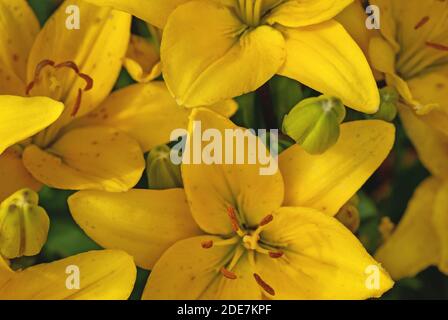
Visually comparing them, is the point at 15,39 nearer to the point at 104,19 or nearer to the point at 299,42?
the point at 104,19

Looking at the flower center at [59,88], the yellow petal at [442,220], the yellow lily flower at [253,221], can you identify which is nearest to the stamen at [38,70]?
the flower center at [59,88]

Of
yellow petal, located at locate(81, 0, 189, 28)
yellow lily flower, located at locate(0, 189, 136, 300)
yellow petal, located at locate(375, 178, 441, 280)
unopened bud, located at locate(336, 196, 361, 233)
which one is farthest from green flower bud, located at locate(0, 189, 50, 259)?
yellow petal, located at locate(375, 178, 441, 280)

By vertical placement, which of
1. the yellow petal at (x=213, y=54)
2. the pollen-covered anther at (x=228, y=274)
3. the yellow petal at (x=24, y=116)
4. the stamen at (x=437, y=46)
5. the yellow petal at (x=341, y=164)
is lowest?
the pollen-covered anther at (x=228, y=274)

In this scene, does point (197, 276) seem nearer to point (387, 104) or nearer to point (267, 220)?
point (267, 220)

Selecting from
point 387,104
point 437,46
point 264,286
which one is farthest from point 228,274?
point 437,46

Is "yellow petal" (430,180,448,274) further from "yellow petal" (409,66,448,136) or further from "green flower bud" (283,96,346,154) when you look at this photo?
→ "green flower bud" (283,96,346,154)

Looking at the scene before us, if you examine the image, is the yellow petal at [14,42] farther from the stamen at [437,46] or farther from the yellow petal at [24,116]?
the stamen at [437,46]
